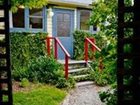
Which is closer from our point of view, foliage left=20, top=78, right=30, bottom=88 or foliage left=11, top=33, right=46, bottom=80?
foliage left=20, top=78, right=30, bottom=88

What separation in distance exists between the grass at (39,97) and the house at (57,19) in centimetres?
419

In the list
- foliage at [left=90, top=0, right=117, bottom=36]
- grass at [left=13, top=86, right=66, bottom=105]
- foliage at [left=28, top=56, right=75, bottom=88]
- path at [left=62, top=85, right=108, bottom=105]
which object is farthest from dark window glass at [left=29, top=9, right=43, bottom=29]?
foliage at [left=90, top=0, right=117, bottom=36]

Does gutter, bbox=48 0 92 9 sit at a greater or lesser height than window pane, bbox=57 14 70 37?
greater

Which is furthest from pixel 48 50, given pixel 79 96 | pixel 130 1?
pixel 130 1

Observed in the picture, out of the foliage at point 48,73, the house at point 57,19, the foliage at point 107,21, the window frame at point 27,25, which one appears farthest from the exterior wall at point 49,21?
the foliage at point 107,21

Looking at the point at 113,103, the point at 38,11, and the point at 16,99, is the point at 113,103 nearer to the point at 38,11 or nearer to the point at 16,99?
the point at 16,99

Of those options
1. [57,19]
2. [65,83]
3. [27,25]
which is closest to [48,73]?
[65,83]

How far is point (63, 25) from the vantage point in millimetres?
15922

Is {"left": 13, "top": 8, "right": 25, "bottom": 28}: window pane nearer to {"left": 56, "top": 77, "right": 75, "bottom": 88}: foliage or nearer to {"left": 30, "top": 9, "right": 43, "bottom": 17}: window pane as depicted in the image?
{"left": 30, "top": 9, "right": 43, "bottom": 17}: window pane

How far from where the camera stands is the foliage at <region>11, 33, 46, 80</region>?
512 inches

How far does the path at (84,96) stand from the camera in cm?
953

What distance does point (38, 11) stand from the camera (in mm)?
14594

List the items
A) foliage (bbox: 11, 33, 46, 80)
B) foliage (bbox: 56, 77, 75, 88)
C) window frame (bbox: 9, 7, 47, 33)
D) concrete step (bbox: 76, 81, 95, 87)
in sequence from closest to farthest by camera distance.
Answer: foliage (bbox: 56, 77, 75, 88), concrete step (bbox: 76, 81, 95, 87), foliage (bbox: 11, 33, 46, 80), window frame (bbox: 9, 7, 47, 33)

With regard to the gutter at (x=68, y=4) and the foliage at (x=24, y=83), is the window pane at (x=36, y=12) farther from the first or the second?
the foliage at (x=24, y=83)
